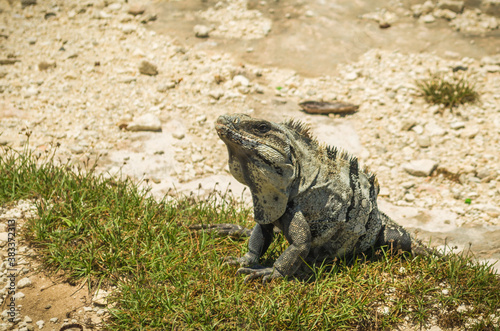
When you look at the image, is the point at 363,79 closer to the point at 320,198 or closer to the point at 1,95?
the point at 320,198

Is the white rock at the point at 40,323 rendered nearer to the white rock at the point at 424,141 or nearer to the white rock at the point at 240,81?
the white rock at the point at 240,81

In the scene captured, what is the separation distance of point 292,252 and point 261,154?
95 cm

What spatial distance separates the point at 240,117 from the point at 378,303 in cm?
213

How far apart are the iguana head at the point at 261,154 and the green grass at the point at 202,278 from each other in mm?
865

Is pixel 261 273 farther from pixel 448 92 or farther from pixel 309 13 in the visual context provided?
pixel 309 13

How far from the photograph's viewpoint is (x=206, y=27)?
393 inches

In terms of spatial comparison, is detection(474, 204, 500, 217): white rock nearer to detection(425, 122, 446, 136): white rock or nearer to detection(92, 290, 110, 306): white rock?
detection(425, 122, 446, 136): white rock

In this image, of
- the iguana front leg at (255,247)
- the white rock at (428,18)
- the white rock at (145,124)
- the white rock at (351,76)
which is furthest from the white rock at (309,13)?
the iguana front leg at (255,247)

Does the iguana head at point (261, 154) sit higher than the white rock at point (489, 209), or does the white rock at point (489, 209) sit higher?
the iguana head at point (261, 154)

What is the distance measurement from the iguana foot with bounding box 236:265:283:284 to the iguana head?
0.58m

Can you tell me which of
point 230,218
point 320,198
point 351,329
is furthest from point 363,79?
point 351,329

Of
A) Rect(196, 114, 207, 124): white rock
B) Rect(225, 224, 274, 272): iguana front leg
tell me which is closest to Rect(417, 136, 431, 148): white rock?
Rect(196, 114, 207, 124): white rock

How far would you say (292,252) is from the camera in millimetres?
4242

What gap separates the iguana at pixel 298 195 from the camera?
158 inches
